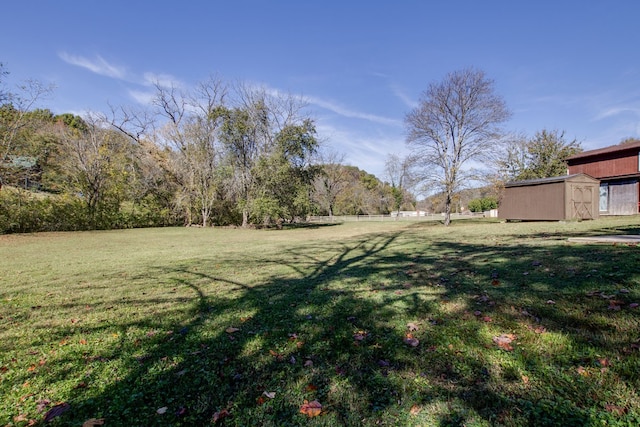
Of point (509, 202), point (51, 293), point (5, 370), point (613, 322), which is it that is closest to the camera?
point (5, 370)

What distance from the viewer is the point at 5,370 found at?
2.44 m

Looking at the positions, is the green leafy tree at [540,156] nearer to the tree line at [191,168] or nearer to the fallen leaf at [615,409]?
the tree line at [191,168]

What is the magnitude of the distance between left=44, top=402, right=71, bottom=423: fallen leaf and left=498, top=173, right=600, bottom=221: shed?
22.7 meters

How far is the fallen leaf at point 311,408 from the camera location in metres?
1.83

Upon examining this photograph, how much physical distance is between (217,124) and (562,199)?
24.9 metres

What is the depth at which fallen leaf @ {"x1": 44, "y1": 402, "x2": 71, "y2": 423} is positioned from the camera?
1865 millimetres

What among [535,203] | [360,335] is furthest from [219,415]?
[535,203]

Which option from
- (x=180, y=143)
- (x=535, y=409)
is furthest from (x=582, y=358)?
(x=180, y=143)

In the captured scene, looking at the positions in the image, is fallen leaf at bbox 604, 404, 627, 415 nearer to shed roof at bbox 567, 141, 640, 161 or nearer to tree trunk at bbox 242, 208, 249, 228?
tree trunk at bbox 242, 208, 249, 228

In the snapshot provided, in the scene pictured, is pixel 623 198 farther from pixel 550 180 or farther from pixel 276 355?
pixel 276 355

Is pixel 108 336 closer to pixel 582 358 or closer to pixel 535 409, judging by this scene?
pixel 535 409

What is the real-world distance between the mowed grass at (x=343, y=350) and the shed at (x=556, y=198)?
53.5 feet

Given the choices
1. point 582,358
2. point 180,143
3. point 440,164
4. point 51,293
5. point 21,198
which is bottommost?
point 51,293

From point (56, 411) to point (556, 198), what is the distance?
76.1 ft
